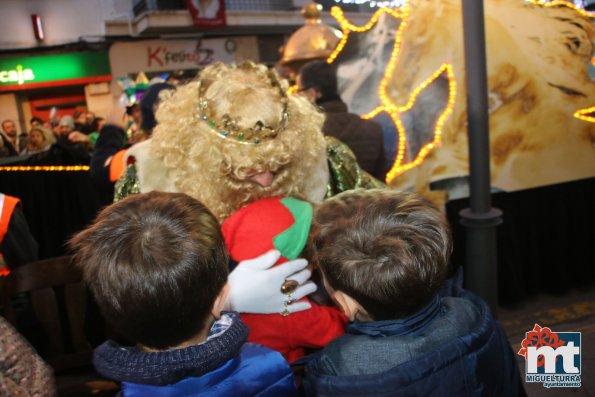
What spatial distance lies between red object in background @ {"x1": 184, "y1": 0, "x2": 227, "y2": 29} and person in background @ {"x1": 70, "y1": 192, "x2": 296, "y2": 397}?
12816 millimetres

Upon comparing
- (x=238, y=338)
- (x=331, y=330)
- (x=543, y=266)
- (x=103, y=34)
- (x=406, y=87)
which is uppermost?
(x=103, y=34)

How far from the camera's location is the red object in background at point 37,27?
11.4m

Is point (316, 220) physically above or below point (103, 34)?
below

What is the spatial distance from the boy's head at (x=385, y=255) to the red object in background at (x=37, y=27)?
1255cm

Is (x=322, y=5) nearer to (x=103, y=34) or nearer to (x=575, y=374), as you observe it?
(x=575, y=374)

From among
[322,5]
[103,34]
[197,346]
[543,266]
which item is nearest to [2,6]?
[103,34]

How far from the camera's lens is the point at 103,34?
39.8ft

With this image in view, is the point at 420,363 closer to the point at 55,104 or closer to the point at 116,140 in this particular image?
the point at 116,140

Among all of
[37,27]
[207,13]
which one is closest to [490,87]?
[207,13]

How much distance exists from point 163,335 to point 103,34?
12.7m

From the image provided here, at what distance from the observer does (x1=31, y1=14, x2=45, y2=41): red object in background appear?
11359mm

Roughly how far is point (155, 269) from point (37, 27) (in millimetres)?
12622

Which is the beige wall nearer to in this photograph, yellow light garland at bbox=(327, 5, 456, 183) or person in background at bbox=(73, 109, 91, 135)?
person in background at bbox=(73, 109, 91, 135)

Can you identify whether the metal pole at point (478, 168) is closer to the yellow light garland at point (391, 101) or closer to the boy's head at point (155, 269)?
the yellow light garland at point (391, 101)
